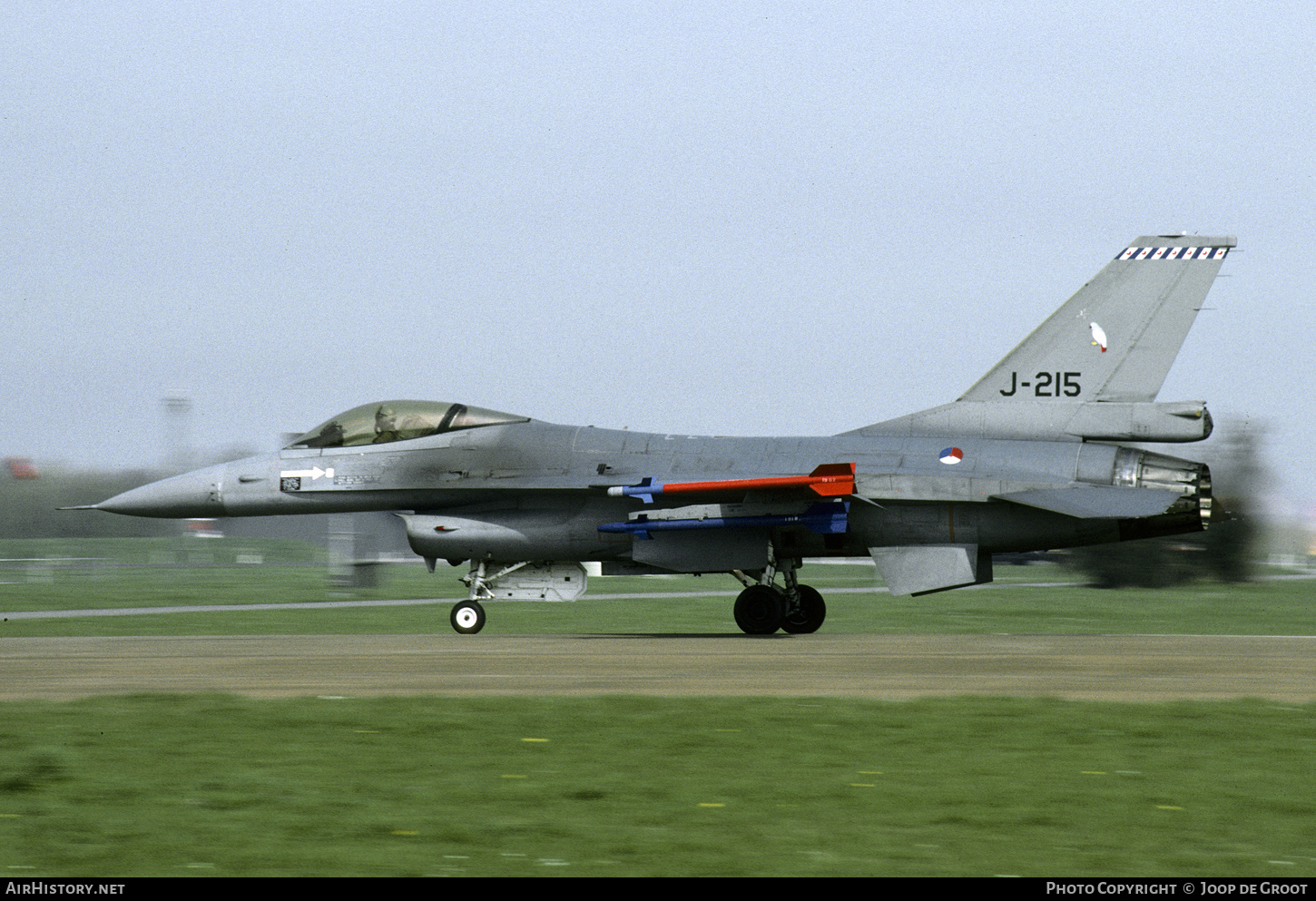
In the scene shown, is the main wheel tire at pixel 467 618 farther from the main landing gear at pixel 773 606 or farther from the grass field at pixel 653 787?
the grass field at pixel 653 787

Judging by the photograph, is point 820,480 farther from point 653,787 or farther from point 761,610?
point 653,787

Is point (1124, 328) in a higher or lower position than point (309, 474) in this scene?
higher

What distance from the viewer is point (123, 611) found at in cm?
3388

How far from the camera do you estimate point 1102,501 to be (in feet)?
64.3

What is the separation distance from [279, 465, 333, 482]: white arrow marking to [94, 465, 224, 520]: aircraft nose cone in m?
1.08

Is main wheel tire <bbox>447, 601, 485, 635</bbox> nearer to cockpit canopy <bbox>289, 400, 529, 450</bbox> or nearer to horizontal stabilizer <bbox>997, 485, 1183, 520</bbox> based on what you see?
cockpit canopy <bbox>289, 400, 529, 450</bbox>

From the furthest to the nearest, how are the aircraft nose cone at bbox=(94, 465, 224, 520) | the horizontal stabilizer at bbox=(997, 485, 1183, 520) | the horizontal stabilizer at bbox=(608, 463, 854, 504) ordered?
the aircraft nose cone at bbox=(94, 465, 224, 520) < the horizontal stabilizer at bbox=(608, 463, 854, 504) < the horizontal stabilizer at bbox=(997, 485, 1183, 520)

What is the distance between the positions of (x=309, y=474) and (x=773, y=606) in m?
Answer: 7.49

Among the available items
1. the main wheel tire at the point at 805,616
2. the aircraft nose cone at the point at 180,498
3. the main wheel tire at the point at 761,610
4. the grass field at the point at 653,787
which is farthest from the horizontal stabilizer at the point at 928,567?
the aircraft nose cone at the point at 180,498

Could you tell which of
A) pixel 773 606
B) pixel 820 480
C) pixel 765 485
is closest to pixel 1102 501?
pixel 820 480

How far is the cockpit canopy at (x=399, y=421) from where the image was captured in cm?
2277

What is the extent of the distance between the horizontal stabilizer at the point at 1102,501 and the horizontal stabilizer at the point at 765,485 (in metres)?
2.24

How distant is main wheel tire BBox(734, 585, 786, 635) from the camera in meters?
21.7

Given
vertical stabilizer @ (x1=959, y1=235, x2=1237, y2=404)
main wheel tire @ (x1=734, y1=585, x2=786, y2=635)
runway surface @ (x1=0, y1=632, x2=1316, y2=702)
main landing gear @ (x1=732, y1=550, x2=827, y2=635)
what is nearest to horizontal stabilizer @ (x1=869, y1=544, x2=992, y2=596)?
runway surface @ (x1=0, y1=632, x2=1316, y2=702)
